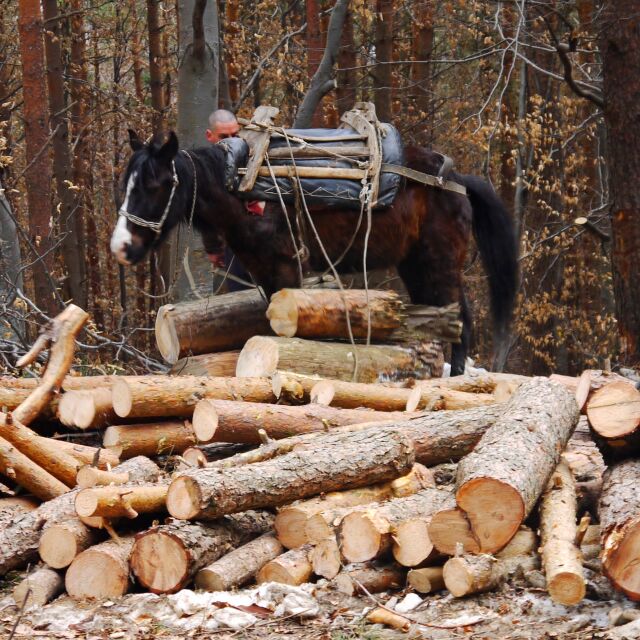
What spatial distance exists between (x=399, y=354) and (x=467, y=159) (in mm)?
11265

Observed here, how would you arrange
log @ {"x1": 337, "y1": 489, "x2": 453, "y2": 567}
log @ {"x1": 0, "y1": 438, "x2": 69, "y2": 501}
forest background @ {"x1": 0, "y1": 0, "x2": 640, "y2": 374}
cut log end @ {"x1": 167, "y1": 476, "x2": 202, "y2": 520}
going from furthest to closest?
forest background @ {"x1": 0, "y1": 0, "x2": 640, "y2": 374}, log @ {"x1": 0, "y1": 438, "x2": 69, "y2": 501}, cut log end @ {"x1": 167, "y1": 476, "x2": 202, "y2": 520}, log @ {"x1": 337, "y1": 489, "x2": 453, "y2": 567}

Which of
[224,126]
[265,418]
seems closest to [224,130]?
[224,126]

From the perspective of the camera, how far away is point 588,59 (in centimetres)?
1616

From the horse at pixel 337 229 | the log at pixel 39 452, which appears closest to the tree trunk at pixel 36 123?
the horse at pixel 337 229

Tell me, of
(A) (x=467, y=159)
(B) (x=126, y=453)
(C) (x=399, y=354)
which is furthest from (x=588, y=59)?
(B) (x=126, y=453)

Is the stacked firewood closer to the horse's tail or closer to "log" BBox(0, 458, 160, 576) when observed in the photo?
"log" BBox(0, 458, 160, 576)

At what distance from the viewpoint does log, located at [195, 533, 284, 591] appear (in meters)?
4.42

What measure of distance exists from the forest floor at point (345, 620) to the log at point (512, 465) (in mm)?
304

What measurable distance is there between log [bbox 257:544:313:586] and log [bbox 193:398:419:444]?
1280 mm

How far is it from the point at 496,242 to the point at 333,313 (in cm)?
250

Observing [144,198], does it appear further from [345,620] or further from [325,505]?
[345,620]

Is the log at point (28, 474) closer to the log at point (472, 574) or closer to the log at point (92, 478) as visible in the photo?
the log at point (92, 478)

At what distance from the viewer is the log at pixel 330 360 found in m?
7.23

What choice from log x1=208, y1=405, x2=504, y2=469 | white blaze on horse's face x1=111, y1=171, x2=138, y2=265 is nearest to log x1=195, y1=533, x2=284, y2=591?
log x1=208, y1=405, x2=504, y2=469
